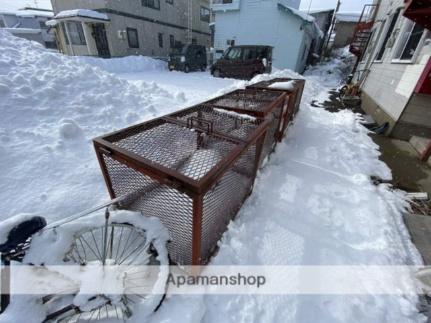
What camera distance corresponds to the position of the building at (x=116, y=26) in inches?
443

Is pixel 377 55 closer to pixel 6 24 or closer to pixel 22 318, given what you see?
pixel 22 318

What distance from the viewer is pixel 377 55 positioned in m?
6.97

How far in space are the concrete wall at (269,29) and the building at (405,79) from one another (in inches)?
209

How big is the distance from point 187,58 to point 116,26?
467 centimetres

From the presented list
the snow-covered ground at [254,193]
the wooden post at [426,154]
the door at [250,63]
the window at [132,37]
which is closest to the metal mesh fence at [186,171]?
the snow-covered ground at [254,193]

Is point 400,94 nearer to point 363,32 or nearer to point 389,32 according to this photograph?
point 389,32

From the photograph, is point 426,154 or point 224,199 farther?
point 426,154

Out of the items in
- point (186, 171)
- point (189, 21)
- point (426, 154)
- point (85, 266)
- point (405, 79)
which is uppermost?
point (189, 21)

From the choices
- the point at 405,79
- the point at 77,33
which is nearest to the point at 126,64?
the point at 77,33

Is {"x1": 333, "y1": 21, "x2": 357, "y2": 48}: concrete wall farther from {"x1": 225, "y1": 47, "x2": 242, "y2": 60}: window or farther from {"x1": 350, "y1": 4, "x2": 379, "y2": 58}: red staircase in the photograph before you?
{"x1": 225, "y1": 47, "x2": 242, "y2": 60}: window

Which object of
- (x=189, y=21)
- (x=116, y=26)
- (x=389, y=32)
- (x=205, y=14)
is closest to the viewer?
(x=389, y=32)

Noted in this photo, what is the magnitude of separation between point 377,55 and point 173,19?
1457cm

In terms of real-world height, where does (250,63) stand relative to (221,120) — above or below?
above

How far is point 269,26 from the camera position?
11.6 metres
